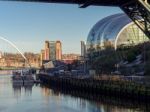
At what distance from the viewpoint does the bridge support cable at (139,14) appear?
106 feet

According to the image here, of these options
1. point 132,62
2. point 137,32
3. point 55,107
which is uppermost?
point 137,32

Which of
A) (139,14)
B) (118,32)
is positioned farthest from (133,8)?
(118,32)

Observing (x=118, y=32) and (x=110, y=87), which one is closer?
(x=110, y=87)

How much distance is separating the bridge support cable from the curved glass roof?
274 feet

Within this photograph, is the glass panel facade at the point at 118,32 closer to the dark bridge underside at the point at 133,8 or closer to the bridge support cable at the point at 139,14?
the dark bridge underside at the point at 133,8

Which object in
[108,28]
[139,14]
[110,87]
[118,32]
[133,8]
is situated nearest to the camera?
[139,14]

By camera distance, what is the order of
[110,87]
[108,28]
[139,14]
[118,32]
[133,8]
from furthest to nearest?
1. [108,28]
2. [118,32]
3. [110,87]
4. [133,8]
5. [139,14]

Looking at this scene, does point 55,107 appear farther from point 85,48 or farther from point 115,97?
point 85,48

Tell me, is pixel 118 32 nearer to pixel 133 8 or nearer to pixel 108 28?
pixel 108 28

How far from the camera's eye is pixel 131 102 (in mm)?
49500

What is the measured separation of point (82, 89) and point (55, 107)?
23928mm

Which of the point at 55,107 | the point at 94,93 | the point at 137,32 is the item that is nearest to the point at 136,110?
the point at 55,107

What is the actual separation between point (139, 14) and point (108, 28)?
90.5 m

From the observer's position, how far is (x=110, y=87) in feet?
196
